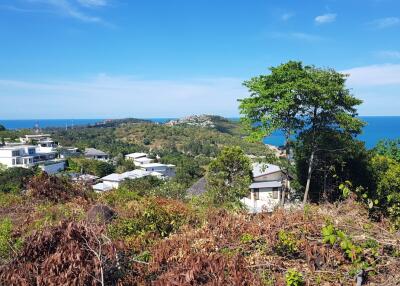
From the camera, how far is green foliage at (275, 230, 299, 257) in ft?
14.2

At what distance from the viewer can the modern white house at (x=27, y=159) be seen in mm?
55250

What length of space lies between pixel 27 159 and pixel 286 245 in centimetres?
6042

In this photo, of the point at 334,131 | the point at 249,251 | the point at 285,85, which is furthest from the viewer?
the point at 334,131

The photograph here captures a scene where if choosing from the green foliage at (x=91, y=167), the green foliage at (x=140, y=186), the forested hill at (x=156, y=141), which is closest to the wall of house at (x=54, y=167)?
the green foliage at (x=91, y=167)

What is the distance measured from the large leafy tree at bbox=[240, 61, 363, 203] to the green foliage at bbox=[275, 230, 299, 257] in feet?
29.3

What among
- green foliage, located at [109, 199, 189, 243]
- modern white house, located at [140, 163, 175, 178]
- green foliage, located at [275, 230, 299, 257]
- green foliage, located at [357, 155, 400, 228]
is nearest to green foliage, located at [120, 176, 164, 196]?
green foliage, located at [109, 199, 189, 243]

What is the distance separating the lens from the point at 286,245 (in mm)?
4402

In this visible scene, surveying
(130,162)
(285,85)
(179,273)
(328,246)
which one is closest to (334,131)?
(285,85)

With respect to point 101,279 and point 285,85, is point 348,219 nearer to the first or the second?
point 101,279

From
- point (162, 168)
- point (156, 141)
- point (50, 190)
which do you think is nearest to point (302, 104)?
point (50, 190)

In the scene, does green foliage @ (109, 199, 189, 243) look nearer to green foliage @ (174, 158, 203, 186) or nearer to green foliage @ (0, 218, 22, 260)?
green foliage @ (0, 218, 22, 260)

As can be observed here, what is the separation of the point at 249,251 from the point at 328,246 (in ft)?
2.98

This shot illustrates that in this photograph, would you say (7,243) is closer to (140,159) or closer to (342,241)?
(342,241)

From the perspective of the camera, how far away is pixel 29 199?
903 centimetres
